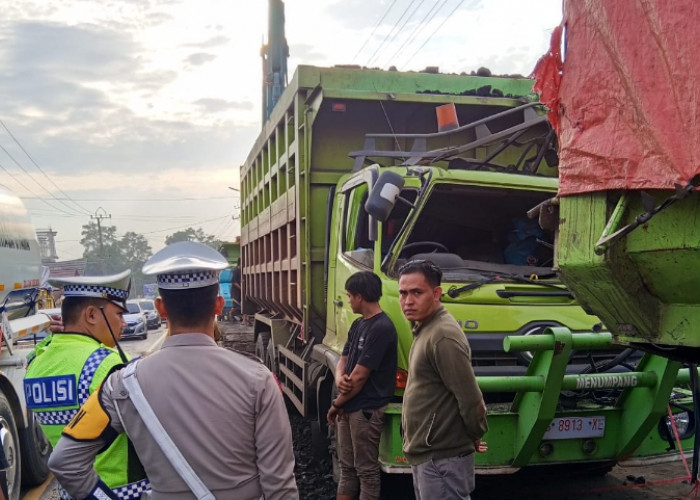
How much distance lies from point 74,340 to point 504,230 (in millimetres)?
3508

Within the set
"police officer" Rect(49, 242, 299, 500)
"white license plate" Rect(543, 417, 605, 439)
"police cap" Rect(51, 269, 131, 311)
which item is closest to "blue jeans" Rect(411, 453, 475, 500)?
"white license plate" Rect(543, 417, 605, 439)

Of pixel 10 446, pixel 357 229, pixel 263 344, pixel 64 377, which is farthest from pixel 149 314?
pixel 64 377

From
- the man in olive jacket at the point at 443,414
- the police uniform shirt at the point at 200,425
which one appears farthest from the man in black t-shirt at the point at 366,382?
the police uniform shirt at the point at 200,425

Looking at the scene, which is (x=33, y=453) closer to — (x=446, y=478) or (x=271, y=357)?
(x=271, y=357)

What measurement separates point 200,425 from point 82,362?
0.76 m

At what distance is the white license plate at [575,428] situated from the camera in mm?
3889

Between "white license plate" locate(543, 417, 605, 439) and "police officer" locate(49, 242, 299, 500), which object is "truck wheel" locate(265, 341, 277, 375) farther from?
"police officer" locate(49, 242, 299, 500)

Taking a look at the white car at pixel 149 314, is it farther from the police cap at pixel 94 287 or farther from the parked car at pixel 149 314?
the police cap at pixel 94 287

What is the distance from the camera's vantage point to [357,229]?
15.9 feet

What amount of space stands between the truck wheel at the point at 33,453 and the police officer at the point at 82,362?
3222 mm

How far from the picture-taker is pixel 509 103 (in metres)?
5.86

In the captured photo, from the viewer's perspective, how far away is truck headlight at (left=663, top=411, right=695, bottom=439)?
169 inches

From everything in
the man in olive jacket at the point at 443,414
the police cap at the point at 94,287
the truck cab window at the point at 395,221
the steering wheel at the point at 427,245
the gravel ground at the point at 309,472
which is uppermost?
the truck cab window at the point at 395,221

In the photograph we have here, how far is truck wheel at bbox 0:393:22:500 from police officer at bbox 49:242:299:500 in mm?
3354
